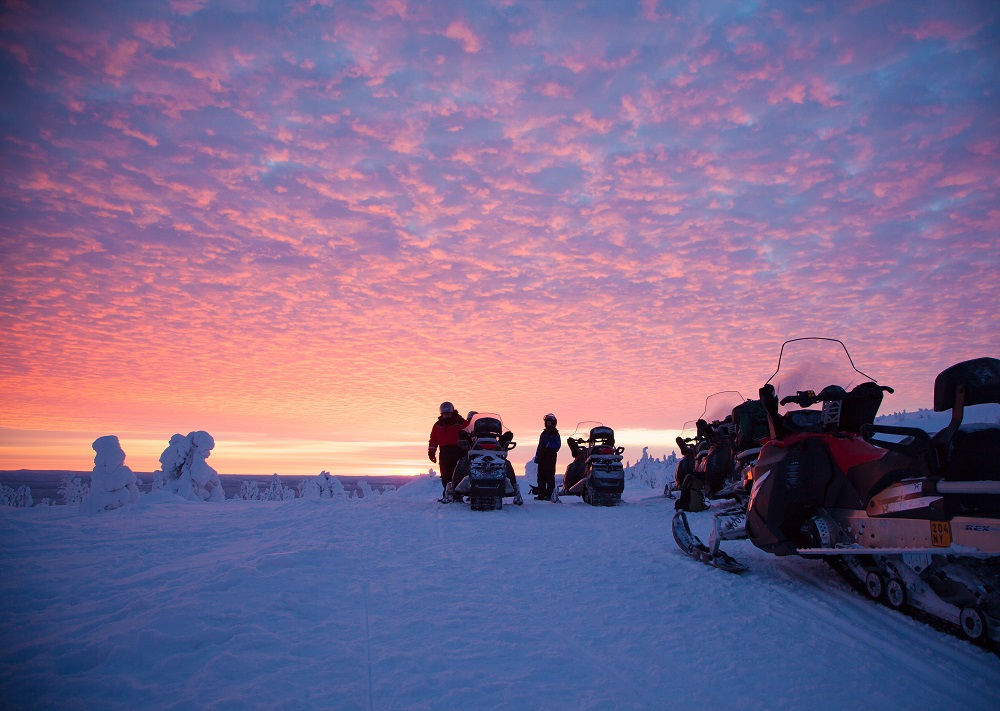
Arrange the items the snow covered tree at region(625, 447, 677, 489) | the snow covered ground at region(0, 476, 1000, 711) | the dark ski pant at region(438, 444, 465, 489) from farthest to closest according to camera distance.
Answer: the snow covered tree at region(625, 447, 677, 489) → the dark ski pant at region(438, 444, 465, 489) → the snow covered ground at region(0, 476, 1000, 711)

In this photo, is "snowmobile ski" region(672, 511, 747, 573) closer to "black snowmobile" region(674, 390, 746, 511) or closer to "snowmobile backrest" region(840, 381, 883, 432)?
"snowmobile backrest" region(840, 381, 883, 432)

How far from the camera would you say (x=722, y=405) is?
11367mm

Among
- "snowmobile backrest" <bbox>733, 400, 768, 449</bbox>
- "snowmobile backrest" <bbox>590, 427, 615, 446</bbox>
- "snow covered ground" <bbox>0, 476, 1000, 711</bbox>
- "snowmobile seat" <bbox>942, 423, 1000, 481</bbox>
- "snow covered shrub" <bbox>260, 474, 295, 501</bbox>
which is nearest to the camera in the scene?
"snow covered ground" <bbox>0, 476, 1000, 711</bbox>

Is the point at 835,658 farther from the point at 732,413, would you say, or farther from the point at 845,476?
the point at 732,413

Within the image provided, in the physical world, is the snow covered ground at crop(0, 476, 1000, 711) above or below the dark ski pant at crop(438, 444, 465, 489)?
below

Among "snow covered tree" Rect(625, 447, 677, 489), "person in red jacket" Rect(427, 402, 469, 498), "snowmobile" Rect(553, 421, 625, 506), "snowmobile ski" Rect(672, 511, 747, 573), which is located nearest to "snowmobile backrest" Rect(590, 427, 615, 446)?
"snowmobile" Rect(553, 421, 625, 506)

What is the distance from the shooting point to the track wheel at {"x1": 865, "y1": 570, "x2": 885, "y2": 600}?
3.95 m

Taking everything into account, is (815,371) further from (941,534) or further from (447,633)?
(447,633)

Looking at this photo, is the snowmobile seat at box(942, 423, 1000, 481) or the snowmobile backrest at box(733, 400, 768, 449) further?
the snowmobile backrest at box(733, 400, 768, 449)

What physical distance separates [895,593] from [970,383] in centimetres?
165

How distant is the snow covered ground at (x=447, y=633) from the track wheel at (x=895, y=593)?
13 cm

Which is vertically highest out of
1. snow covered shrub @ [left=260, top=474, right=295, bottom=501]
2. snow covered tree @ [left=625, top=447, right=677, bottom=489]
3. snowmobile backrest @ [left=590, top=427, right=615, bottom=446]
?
snowmobile backrest @ [left=590, top=427, right=615, bottom=446]

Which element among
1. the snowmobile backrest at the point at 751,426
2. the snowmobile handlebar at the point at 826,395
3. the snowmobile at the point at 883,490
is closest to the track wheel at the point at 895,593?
the snowmobile at the point at 883,490

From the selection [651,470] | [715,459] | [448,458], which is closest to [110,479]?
[448,458]
